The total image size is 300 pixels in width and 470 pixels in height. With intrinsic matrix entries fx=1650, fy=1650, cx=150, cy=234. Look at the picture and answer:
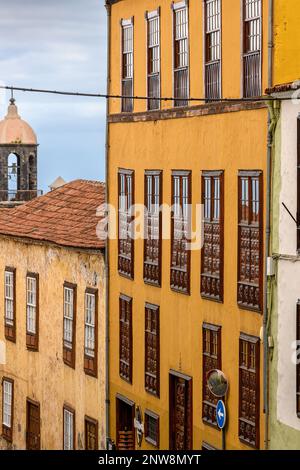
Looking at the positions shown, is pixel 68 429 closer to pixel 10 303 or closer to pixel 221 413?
pixel 10 303

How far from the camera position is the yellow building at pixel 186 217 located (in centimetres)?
2631

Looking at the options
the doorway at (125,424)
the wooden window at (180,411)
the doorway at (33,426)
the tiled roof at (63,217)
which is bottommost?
the doorway at (33,426)

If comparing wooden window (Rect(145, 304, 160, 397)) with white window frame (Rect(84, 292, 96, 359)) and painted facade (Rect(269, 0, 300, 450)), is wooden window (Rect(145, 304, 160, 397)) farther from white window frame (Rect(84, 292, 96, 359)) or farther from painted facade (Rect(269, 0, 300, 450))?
painted facade (Rect(269, 0, 300, 450))

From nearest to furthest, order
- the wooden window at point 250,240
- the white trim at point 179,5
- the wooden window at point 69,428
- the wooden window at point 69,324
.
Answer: the wooden window at point 250,240, the white trim at point 179,5, the wooden window at point 69,324, the wooden window at point 69,428

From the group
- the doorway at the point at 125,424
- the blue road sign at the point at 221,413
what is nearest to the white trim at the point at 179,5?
the blue road sign at the point at 221,413

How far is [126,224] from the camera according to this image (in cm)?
3291

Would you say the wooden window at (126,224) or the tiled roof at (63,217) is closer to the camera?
the wooden window at (126,224)

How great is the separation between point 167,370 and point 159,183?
136 inches

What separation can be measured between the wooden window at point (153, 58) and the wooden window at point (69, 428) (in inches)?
323

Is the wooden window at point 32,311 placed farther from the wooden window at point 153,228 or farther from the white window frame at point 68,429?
the wooden window at point 153,228

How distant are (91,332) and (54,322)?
2548 mm
